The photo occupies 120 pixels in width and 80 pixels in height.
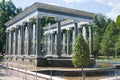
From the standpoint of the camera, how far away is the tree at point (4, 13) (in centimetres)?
6720

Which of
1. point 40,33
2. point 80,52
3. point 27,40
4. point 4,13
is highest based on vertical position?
point 4,13

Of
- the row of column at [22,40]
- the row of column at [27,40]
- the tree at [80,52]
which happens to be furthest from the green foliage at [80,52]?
the row of column at [22,40]

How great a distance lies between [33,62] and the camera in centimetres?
3381

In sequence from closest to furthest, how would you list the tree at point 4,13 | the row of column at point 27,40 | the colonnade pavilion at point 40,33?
1. the colonnade pavilion at point 40,33
2. the row of column at point 27,40
3. the tree at point 4,13

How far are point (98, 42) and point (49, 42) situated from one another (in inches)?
1194

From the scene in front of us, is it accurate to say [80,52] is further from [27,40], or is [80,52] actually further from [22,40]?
[22,40]

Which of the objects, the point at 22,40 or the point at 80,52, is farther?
the point at 22,40

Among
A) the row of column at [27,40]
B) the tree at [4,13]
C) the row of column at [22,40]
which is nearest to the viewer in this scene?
the row of column at [27,40]

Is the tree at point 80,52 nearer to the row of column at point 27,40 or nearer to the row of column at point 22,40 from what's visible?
the row of column at point 27,40

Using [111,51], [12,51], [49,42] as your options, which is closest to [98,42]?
[111,51]

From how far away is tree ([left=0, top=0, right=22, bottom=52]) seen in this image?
220ft

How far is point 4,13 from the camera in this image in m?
69.4

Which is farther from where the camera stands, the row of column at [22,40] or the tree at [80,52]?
the row of column at [22,40]

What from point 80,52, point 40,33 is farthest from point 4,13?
point 80,52
